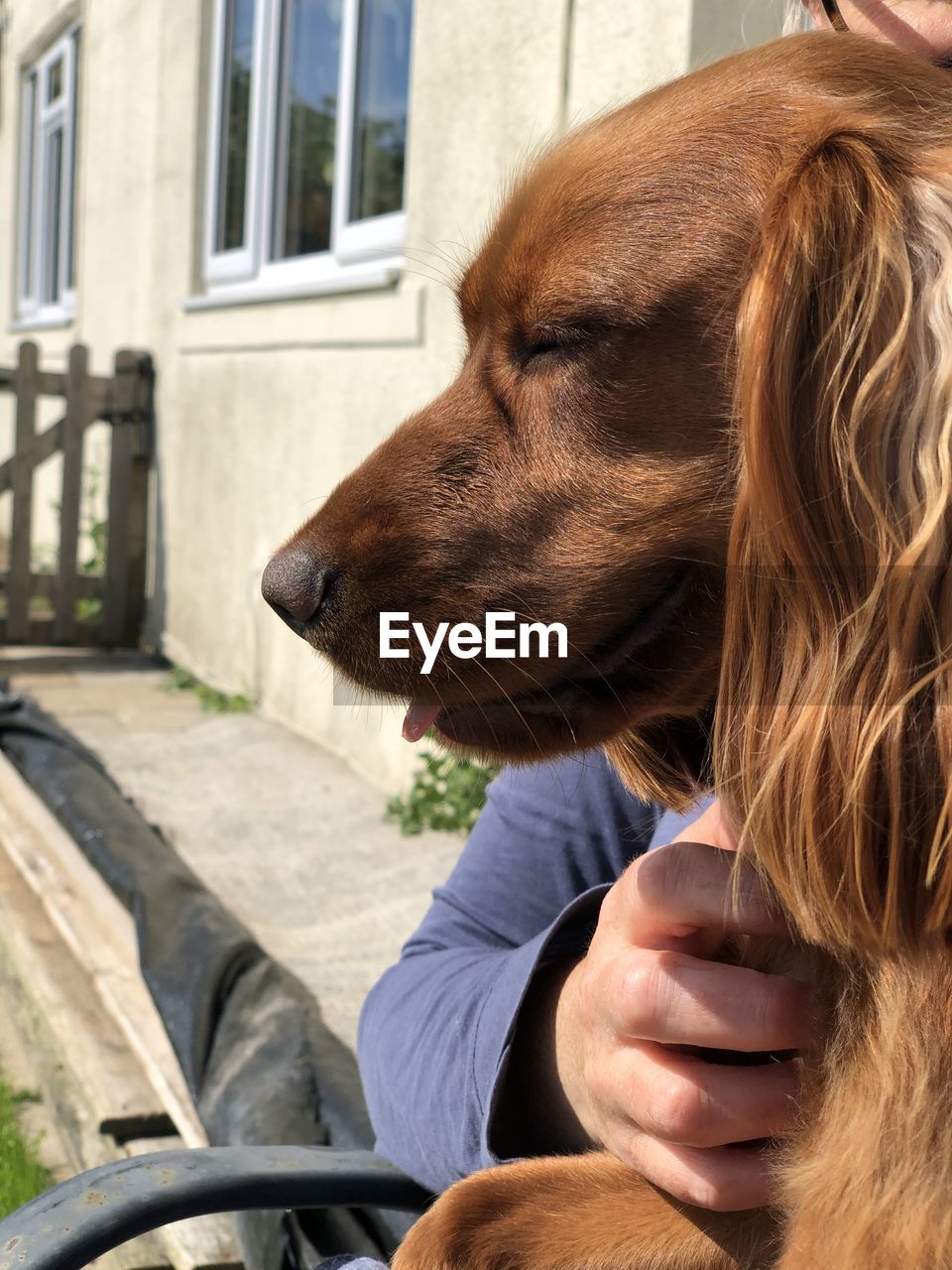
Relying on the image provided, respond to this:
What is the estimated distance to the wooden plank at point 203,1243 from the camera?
2.22 m

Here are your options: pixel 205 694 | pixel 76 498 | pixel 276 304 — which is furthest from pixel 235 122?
pixel 205 694

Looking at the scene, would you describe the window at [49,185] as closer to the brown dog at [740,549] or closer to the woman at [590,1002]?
the woman at [590,1002]

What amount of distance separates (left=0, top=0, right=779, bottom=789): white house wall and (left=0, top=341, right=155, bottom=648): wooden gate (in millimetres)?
199

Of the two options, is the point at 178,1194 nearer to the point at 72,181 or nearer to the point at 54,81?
the point at 72,181

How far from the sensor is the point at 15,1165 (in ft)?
9.87

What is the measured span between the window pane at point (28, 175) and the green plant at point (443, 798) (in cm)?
936

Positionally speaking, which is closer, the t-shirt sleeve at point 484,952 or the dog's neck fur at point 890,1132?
the dog's neck fur at point 890,1132

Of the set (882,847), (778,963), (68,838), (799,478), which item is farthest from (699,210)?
(68,838)

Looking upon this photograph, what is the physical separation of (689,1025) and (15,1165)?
93.6 inches

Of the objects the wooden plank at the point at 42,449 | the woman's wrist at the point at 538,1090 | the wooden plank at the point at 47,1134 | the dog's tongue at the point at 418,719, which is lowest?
the wooden plank at the point at 47,1134

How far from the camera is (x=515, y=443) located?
122 cm

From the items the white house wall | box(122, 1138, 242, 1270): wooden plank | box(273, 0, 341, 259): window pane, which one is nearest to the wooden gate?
the white house wall

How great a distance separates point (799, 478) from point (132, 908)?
2.64m

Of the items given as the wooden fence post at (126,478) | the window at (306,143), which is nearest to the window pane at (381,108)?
the window at (306,143)
